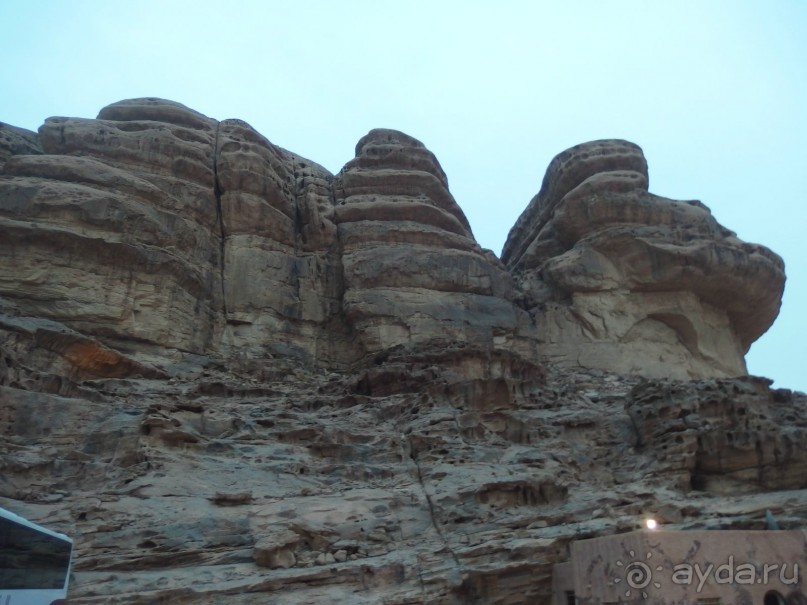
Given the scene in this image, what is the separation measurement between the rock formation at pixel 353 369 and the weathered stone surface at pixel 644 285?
154 mm

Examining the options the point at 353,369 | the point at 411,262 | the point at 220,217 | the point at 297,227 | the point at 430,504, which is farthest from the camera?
the point at 297,227

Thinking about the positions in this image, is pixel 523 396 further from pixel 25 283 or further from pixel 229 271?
pixel 25 283

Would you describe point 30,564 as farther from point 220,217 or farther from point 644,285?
point 644,285

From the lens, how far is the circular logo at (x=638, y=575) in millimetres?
12680

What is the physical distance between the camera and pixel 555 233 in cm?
4247

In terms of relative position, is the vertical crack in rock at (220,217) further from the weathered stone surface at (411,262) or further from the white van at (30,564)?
the white van at (30,564)

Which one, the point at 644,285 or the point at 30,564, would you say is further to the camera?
the point at 644,285

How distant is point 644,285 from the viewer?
1507 inches

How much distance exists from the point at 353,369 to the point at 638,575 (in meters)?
22.3

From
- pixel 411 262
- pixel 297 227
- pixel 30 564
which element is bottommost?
pixel 30 564

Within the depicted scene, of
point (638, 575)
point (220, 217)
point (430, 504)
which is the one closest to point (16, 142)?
point (220, 217)

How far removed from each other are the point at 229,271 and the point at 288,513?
20.4 m

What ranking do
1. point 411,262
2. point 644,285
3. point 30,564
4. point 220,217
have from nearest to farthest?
point 30,564, point 411,262, point 220,217, point 644,285

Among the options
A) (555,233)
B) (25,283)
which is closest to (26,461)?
(25,283)
